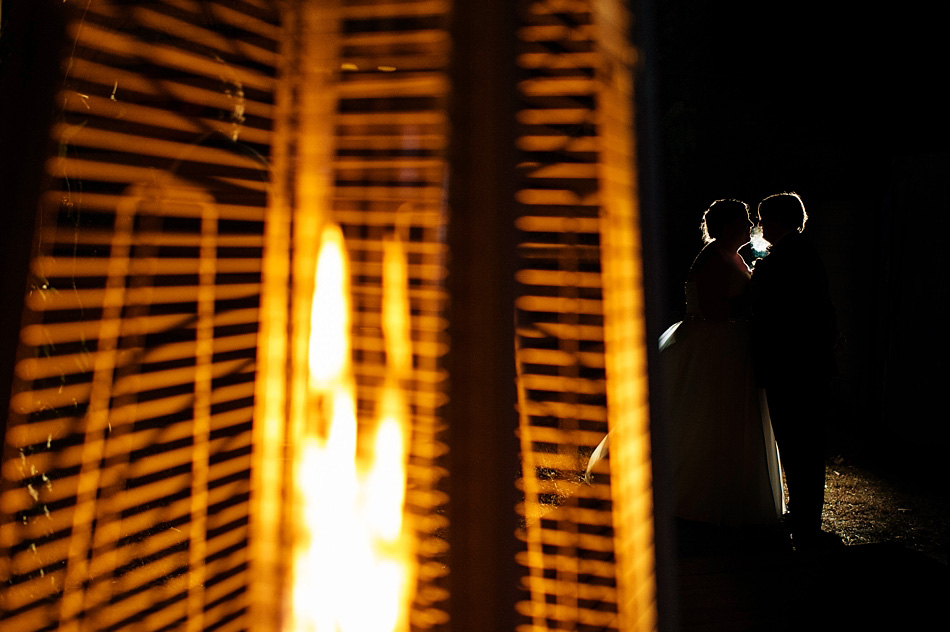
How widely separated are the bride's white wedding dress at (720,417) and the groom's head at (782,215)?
0.87 feet

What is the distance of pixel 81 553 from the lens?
122 cm

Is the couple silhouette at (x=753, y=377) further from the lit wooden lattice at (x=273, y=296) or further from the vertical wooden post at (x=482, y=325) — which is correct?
the vertical wooden post at (x=482, y=325)

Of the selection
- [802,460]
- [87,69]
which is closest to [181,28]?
[87,69]

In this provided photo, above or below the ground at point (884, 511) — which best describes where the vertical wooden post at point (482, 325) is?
above

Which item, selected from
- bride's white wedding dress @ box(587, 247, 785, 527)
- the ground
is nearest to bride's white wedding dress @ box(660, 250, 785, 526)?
bride's white wedding dress @ box(587, 247, 785, 527)

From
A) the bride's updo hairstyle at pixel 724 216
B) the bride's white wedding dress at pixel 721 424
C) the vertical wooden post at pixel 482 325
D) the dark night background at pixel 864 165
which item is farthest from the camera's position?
the dark night background at pixel 864 165

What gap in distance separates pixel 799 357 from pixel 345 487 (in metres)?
2.63

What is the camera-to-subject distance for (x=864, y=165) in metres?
6.64

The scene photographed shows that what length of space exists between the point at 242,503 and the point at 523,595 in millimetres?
555

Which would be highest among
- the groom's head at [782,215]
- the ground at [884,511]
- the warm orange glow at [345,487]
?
the groom's head at [782,215]

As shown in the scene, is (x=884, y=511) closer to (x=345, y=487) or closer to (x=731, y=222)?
(x=731, y=222)

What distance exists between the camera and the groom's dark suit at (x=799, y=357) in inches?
124

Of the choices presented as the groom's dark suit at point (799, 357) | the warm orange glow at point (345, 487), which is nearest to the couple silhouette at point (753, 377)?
the groom's dark suit at point (799, 357)

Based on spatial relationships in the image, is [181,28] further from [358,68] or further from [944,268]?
[944,268]
